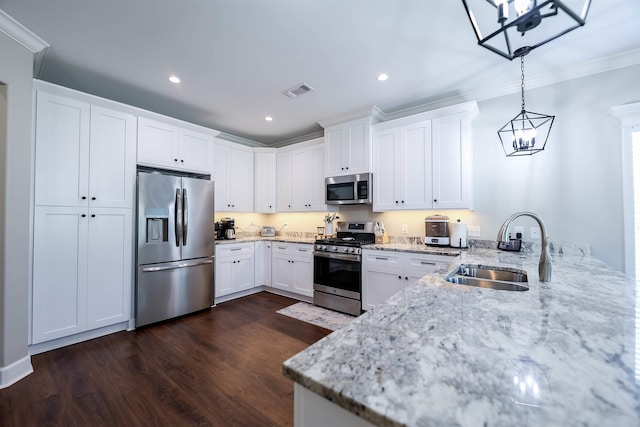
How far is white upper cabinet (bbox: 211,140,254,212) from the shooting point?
4047mm

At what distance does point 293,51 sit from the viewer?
231cm

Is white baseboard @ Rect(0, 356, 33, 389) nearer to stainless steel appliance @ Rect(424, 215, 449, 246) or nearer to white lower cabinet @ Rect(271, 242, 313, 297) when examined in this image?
white lower cabinet @ Rect(271, 242, 313, 297)

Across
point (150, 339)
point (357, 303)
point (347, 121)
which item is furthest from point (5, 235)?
point (347, 121)

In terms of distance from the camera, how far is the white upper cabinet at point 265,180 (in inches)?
181

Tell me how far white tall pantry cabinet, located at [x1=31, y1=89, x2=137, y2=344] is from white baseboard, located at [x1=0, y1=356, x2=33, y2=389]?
36cm

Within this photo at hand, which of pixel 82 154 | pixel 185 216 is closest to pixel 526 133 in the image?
pixel 185 216

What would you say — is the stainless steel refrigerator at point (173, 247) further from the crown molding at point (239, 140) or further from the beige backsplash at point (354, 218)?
the crown molding at point (239, 140)

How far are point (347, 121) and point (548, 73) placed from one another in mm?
2228

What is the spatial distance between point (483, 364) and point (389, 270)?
8.03 ft

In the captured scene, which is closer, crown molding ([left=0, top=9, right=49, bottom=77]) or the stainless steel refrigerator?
crown molding ([left=0, top=9, right=49, bottom=77])

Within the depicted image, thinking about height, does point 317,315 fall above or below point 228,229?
below

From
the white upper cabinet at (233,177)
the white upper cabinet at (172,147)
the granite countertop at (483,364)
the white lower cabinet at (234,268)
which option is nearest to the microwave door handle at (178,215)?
the white upper cabinet at (172,147)

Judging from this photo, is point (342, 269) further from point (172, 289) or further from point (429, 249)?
point (172, 289)

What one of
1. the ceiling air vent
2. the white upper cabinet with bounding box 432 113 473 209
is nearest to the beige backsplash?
the white upper cabinet with bounding box 432 113 473 209
